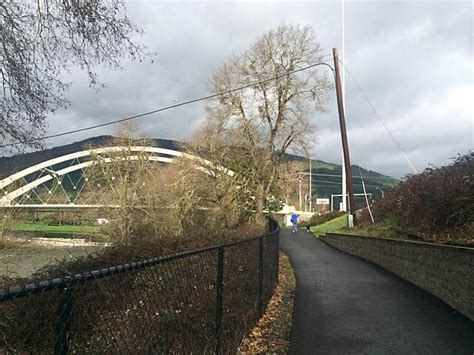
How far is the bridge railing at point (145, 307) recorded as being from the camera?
2.36 m

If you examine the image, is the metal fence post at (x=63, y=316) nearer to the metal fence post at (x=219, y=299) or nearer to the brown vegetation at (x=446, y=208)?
the metal fence post at (x=219, y=299)

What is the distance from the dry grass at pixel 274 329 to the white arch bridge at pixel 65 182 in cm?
3138

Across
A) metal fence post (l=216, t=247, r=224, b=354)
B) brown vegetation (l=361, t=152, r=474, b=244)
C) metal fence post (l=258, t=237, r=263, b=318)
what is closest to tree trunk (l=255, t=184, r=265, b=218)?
brown vegetation (l=361, t=152, r=474, b=244)

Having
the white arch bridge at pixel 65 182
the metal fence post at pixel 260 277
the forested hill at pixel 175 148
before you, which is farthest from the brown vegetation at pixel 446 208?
the white arch bridge at pixel 65 182

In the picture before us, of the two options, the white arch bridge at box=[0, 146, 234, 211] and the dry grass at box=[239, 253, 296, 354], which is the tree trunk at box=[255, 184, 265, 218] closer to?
the white arch bridge at box=[0, 146, 234, 211]

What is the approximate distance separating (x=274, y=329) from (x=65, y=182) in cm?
9182

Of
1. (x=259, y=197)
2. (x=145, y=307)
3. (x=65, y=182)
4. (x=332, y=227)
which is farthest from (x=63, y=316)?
(x=65, y=182)

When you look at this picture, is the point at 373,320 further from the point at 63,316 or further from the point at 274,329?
the point at 63,316

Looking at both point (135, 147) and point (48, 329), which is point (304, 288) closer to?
point (48, 329)

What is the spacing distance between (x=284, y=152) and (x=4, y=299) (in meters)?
33.7

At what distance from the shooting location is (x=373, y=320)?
677 cm

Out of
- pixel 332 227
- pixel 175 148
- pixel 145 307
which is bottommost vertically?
pixel 145 307

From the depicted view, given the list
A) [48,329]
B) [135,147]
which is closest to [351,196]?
[48,329]

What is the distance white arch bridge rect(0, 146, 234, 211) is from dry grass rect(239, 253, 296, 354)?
31.4m
